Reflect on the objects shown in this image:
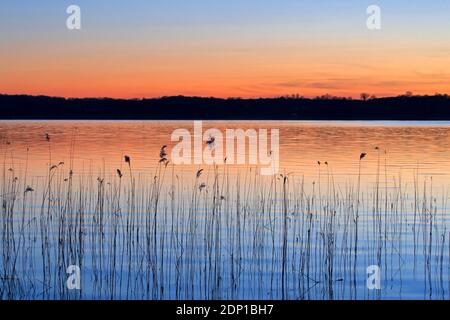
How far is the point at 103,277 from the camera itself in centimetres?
902

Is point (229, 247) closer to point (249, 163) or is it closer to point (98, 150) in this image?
point (249, 163)

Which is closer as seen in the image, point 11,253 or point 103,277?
point 103,277

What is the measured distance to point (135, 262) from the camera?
31.1ft

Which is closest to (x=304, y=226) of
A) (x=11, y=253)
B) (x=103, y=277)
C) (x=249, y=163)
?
(x=103, y=277)
